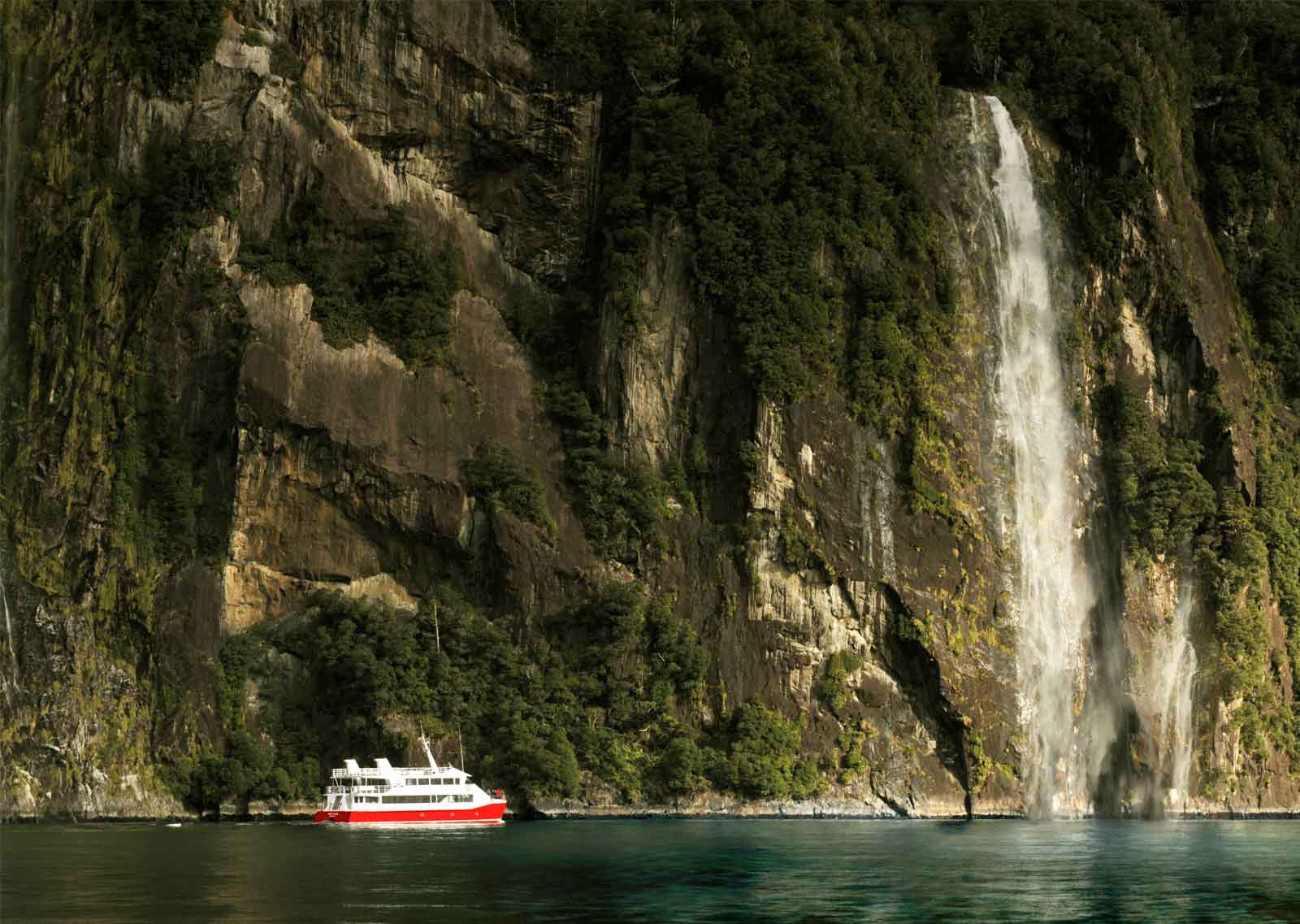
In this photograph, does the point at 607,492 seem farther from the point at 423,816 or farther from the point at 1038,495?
the point at 1038,495

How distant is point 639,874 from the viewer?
168 ft

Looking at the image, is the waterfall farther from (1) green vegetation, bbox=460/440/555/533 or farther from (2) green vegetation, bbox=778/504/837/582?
(1) green vegetation, bbox=460/440/555/533

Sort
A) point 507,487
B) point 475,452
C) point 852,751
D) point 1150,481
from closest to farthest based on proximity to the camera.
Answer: point 852,751, point 507,487, point 475,452, point 1150,481

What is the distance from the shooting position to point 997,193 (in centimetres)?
9656

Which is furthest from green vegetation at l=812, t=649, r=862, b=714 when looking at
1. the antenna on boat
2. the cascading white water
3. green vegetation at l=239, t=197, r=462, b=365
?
green vegetation at l=239, t=197, r=462, b=365

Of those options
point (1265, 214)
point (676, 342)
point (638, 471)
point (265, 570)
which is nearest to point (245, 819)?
point (265, 570)

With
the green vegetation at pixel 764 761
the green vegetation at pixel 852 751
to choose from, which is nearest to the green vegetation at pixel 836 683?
the green vegetation at pixel 852 751

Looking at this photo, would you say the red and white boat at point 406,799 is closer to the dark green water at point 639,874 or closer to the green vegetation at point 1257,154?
the dark green water at point 639,874

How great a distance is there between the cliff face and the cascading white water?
0.27 m

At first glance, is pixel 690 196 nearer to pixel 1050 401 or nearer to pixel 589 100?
pixel 589 100

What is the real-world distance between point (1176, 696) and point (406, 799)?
34966 mm

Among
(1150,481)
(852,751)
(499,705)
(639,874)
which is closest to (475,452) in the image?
(499,705)

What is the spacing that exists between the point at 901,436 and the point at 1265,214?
28157mm

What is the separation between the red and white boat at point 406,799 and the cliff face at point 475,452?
4.80 metres
